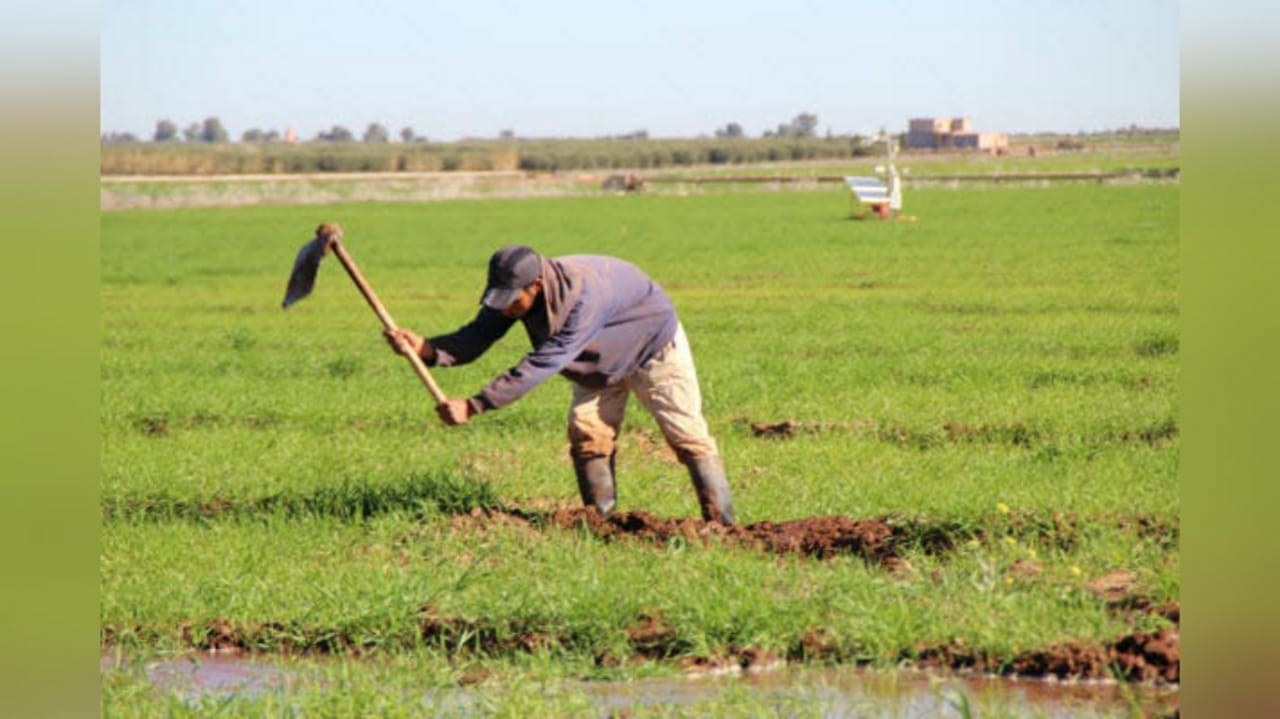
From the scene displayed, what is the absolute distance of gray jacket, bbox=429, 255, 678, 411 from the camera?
8.39 meters

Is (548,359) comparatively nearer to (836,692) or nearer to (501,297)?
(501,297)

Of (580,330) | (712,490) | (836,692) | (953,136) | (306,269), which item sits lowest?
(836,692)

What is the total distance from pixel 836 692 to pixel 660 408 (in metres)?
2.82

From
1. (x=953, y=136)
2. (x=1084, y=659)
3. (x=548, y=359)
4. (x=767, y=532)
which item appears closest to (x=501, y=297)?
(x=548, y=359)

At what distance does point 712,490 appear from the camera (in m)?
8.91

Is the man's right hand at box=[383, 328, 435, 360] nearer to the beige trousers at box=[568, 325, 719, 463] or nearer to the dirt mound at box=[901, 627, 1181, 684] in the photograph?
the beige trousers at box=[568, 325, 719, 463]

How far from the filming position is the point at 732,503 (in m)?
9.24

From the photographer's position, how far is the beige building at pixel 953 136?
281 ft

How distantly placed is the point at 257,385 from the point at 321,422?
240cm

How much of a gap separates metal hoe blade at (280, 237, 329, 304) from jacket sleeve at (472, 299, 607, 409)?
0.92m

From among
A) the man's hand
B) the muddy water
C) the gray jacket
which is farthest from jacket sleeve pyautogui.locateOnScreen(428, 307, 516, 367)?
the muddy water

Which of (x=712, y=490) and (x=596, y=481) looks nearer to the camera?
(x=712, y=490)

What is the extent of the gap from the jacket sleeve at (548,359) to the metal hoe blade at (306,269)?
3.02ft

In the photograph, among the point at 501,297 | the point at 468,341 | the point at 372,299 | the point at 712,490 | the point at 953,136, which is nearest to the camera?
the point at 372,299
